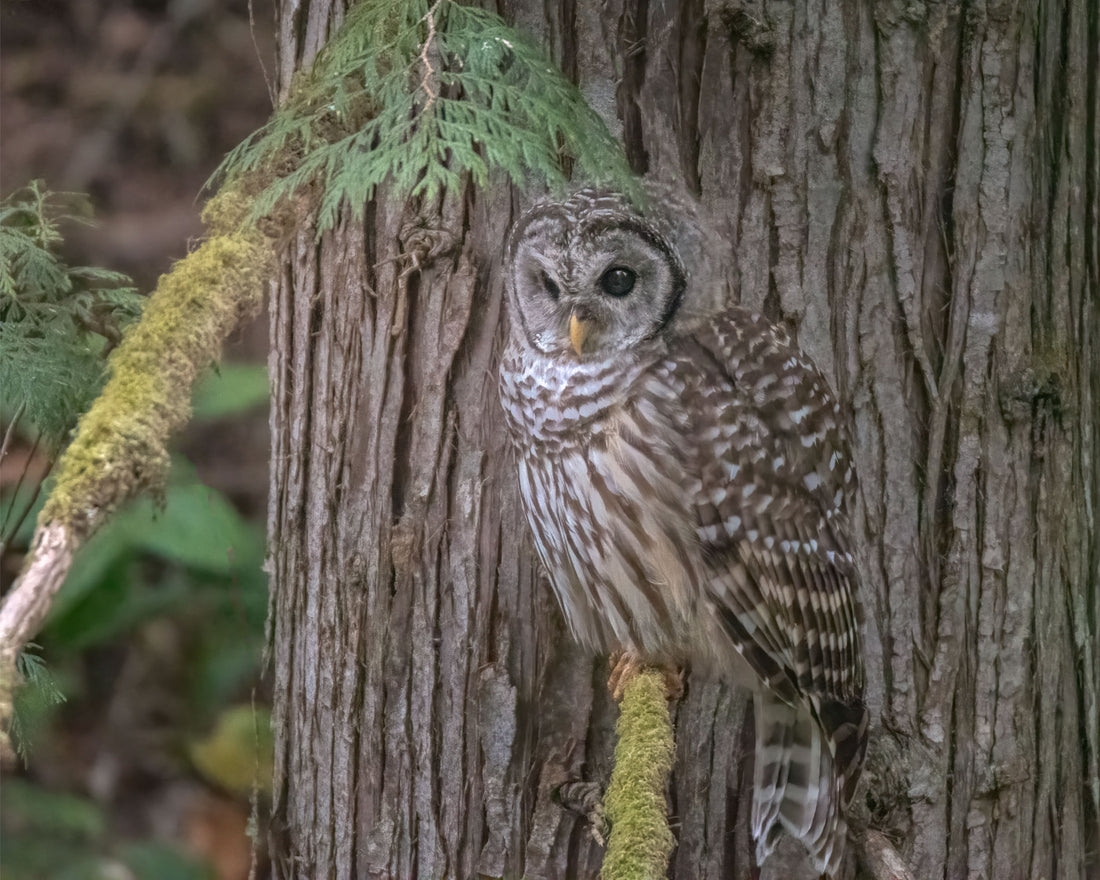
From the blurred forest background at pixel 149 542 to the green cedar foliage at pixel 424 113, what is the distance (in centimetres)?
174

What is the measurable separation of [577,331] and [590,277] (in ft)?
0.33

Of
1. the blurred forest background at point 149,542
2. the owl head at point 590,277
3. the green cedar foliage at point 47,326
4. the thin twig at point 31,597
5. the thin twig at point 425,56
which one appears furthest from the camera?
the blurred forest background at point 149,542

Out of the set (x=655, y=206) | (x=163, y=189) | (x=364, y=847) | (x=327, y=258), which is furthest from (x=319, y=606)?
(x=163, y=189)

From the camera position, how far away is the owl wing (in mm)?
Result: 2092

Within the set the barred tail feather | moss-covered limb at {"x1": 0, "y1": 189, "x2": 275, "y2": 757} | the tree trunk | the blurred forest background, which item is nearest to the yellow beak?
the tree trunk

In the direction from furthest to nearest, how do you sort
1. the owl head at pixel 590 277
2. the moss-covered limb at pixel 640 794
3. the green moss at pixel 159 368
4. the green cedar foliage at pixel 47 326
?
the green cedar foliage at pixel 47 326 → the owl head at pixel 590 277 → the moss-covered limb at pixel 640 794 → the green moss at pixel 159 368

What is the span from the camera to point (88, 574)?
3455 mm

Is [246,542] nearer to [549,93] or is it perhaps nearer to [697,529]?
[697,529]

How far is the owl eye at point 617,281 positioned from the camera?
6.51 feet

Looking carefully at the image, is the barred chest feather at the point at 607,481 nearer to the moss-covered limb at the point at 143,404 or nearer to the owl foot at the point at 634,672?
the owl foot at the point at 634,672

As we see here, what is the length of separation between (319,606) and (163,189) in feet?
11.6

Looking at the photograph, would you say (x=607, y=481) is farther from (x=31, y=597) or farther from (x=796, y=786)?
(x=31, y=597)

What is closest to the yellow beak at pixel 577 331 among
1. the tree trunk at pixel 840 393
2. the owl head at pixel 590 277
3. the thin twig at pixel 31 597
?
the owl head at pixel 590 277

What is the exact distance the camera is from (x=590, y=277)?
78.2 inches
